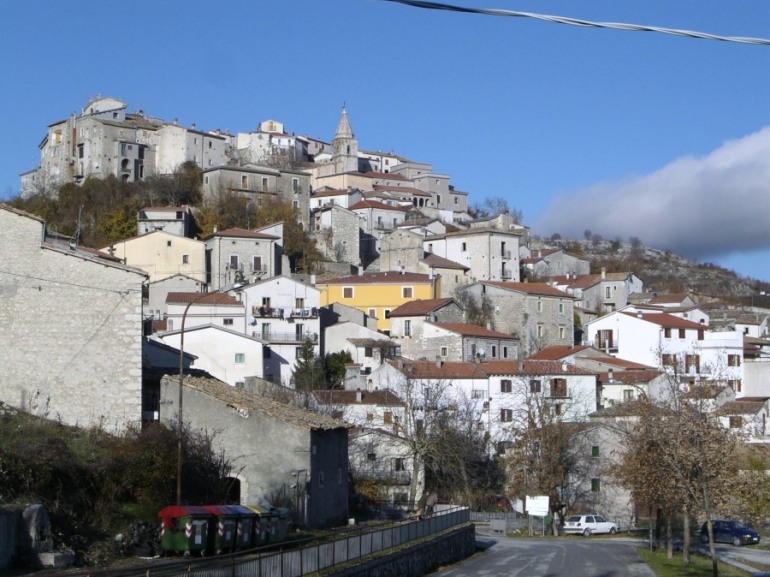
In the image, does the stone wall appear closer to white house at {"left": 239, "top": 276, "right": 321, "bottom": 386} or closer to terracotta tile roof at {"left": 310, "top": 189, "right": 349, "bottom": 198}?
white house at {"left": 239, "top": 276, "right": 321, "bottom": 386}

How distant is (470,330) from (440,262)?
1724cm

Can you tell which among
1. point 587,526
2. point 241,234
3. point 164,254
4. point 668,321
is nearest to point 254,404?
point 587,526

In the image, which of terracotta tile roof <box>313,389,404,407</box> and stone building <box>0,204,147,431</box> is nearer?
stone building <box>0,204,147,431</box>

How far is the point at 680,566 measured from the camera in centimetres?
3788

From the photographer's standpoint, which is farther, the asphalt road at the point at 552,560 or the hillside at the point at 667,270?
the hillside at the point at 667,270

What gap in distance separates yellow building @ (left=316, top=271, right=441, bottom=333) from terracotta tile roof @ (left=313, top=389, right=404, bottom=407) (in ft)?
81.4

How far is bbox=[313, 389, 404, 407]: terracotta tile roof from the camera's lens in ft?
214

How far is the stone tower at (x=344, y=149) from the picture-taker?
146 meters

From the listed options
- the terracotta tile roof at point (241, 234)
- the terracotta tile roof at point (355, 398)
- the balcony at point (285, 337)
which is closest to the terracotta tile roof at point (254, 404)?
the terracotta tile roof at point (355, 398)

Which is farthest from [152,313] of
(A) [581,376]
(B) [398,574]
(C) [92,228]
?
(B) [398,574]

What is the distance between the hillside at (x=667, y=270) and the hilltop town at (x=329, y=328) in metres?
2.87

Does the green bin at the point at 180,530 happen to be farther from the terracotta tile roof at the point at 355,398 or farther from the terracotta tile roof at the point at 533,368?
the terracotta tile roof at the point at 533,368

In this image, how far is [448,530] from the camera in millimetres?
35812

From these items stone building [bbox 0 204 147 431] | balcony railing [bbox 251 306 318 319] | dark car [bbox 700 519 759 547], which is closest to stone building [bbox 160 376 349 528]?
stone building [bbox 0 204 147 431]
